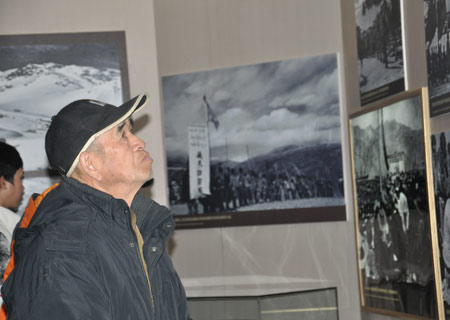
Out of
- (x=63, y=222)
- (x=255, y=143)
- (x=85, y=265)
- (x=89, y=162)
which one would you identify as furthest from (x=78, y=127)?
(x=255, y=143)

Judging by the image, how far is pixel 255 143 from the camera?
579 cm

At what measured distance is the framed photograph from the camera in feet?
13.7

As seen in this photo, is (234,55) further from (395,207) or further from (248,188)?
(395,207)

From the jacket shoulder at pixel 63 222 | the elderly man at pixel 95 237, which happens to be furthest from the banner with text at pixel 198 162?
the jacket shoulder at pixel 63 222

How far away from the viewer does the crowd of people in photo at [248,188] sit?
5.59 metres

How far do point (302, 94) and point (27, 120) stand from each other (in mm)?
2040

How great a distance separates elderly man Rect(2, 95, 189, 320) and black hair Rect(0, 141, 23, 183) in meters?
2.12

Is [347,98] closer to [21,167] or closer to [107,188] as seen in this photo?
[21,167]

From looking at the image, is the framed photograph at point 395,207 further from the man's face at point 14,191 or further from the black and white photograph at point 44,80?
the man's face at point 14,191

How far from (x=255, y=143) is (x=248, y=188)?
36cm

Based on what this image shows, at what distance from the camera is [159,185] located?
4945 mm

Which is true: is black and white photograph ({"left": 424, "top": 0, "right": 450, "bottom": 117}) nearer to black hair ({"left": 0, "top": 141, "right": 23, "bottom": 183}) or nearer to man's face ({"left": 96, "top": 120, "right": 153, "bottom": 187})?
man's face ({"left": 96, "top": 120, "right": 153, "bottom": 187})

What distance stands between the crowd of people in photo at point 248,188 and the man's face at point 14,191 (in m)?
1.77

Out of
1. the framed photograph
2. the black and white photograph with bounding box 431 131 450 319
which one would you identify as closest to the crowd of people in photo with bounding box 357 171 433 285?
the framed photograph
